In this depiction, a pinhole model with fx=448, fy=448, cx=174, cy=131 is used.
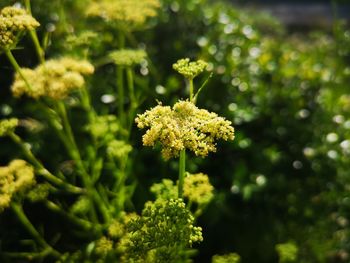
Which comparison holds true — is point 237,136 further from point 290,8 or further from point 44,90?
point 290,8

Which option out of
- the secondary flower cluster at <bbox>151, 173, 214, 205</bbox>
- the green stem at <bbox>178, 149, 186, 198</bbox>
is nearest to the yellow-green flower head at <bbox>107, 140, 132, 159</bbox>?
the secondary flower cluster at <bbox>151, 173, 214, 205</bbox>

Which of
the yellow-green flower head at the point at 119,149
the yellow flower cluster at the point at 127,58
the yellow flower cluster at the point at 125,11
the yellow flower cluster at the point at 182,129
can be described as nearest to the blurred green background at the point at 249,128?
the yellow flower cluster at the point at 125,11

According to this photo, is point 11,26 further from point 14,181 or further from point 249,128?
point 249,128

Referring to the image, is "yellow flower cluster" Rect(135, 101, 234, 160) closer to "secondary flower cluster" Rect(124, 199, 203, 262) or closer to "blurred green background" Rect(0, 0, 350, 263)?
"secondary flower cluster" Rect(124, 199, 203, 262)

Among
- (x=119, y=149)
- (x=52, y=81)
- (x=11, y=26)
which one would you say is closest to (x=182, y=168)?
(x=119, y=149)

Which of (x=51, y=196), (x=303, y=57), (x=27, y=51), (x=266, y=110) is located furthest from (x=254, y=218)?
(x=27, y=51)

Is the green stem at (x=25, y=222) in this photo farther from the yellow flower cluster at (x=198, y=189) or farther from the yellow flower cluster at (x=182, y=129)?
the yellow flower cluster at (x=182, y=129)
